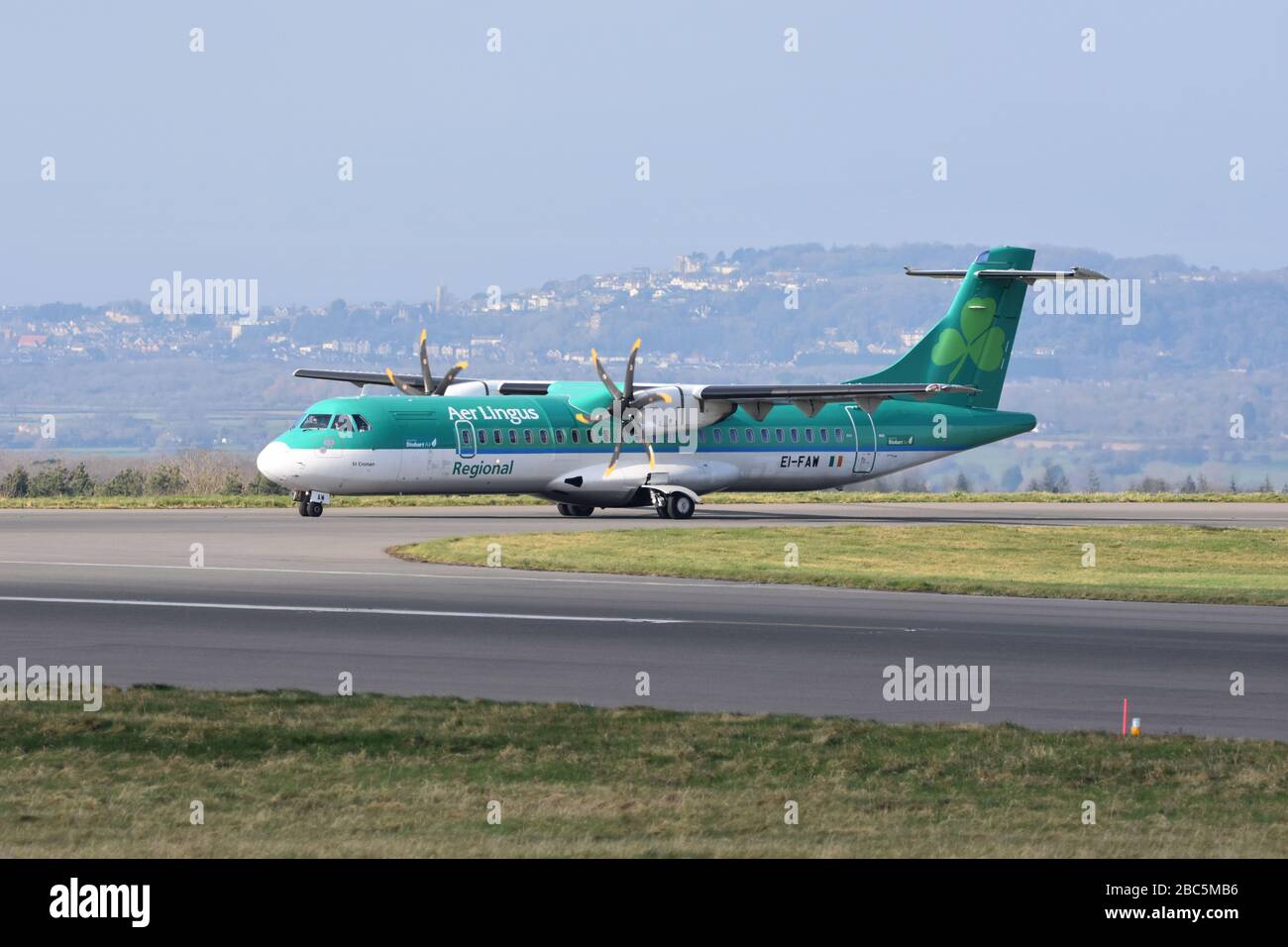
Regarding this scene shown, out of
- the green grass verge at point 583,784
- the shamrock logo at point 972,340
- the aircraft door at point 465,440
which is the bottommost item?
the green grass verge at point 583,784

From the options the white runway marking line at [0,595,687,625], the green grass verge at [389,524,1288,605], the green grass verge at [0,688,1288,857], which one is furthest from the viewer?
the green grass verge at [389,524,1288,605]

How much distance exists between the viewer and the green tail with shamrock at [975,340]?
170 ft

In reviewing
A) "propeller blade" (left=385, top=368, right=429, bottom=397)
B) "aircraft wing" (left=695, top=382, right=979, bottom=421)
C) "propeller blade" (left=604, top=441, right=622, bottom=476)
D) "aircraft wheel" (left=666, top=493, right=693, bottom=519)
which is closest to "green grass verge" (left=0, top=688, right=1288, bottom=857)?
"propeller blade" (left=604, top=441, right=622, bottom=476)

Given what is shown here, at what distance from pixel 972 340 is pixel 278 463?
21.6m

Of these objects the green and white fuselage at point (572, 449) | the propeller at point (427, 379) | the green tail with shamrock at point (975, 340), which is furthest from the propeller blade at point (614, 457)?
the green tail with shamrock at point (975, 340)

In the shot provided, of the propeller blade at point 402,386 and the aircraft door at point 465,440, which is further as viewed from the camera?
the propeller blade at point 402,386

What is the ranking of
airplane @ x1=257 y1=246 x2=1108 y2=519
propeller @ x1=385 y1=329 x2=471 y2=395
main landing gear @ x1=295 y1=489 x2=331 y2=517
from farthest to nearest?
1. propeller @ x1=385 y1=329 x2=471 y2=395
2. main landing gear @ x1=295 y1=489 x2=331 y2=517
3. airplane @ x1=257 y1=246 x2=1108 y2=519

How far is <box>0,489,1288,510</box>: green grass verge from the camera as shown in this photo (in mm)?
52156

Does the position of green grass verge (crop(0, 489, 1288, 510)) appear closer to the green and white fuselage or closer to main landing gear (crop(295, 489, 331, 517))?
the green and white fuselage

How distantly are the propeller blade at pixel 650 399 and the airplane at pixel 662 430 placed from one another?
0.05 metres

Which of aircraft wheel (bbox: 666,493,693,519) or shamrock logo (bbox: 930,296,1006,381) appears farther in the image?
shamrock logo (bbox: 930,296,1006,381)

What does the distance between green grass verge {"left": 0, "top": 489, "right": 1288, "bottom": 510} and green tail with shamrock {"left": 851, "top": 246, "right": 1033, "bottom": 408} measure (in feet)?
27.0

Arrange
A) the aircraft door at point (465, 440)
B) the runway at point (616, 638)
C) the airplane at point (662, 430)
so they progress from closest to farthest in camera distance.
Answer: the runway at point (616, 638), the airplane at point (662, 430), the aircraft door at point (465, 440)

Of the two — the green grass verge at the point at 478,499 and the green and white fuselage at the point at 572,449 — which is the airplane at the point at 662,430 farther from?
the green grass verge at the point at 478,499
